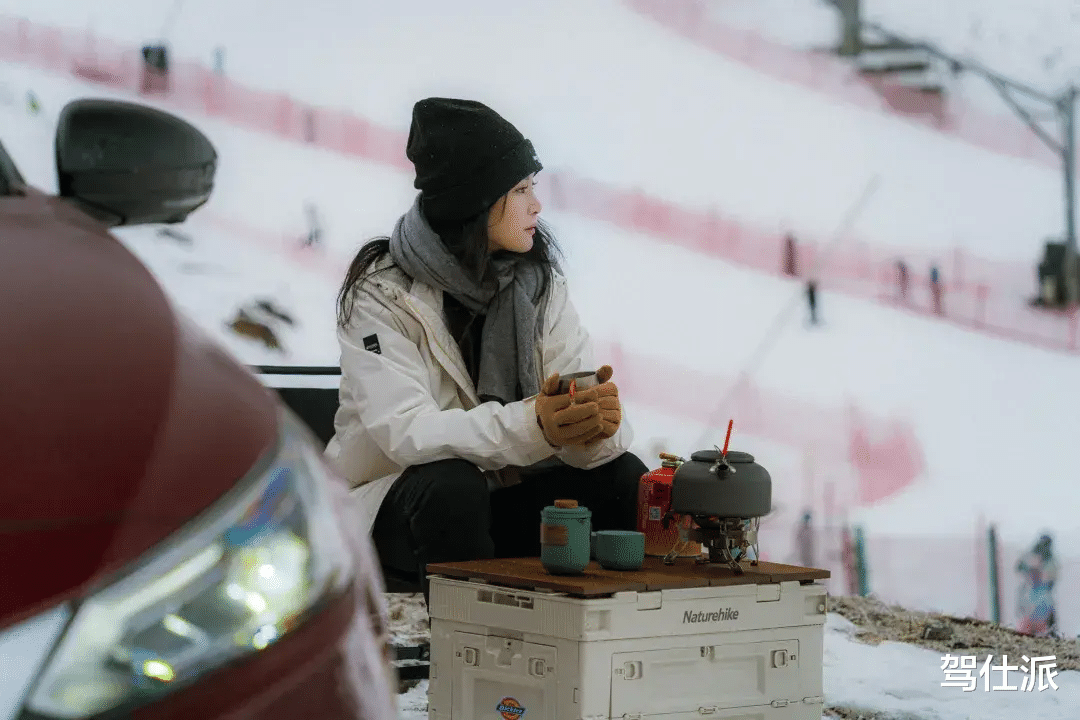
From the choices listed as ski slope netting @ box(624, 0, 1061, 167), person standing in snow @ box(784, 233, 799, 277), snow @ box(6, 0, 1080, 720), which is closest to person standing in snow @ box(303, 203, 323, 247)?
snow @ box(6, 0, 1080, 720)

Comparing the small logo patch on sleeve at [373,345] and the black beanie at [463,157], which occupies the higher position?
the black beanie at [463,157]

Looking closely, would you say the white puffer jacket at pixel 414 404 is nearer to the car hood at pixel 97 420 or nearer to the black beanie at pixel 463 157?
the black beanie at pixel 463 157

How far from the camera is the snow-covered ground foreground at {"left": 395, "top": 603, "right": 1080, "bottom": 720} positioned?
8.25 ft

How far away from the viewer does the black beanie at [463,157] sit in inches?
87.7

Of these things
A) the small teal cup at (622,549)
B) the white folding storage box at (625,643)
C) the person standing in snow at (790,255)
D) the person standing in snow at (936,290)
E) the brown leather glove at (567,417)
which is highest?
the person standing in snow at (790,255)

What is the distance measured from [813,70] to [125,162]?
298cm

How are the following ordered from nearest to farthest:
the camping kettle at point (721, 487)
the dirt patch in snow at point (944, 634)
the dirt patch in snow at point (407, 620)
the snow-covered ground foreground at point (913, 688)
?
the camping kettle at point (721, 487), the snow-covered ground foreground at point (913, 688), the dirt patch in snow at point (407, 620), the dirt patch in snow at point (944, 634)

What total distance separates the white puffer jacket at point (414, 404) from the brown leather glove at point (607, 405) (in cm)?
9

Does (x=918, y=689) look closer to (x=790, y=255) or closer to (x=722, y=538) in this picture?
(x=722, y=538)

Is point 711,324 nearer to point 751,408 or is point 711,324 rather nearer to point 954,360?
point 751,408

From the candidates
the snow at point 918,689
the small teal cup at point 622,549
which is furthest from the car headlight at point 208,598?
the snow at point 918,689

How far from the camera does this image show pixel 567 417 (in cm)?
194

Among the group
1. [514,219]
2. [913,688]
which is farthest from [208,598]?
[913,688]

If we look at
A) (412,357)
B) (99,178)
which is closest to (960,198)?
(412,357)
